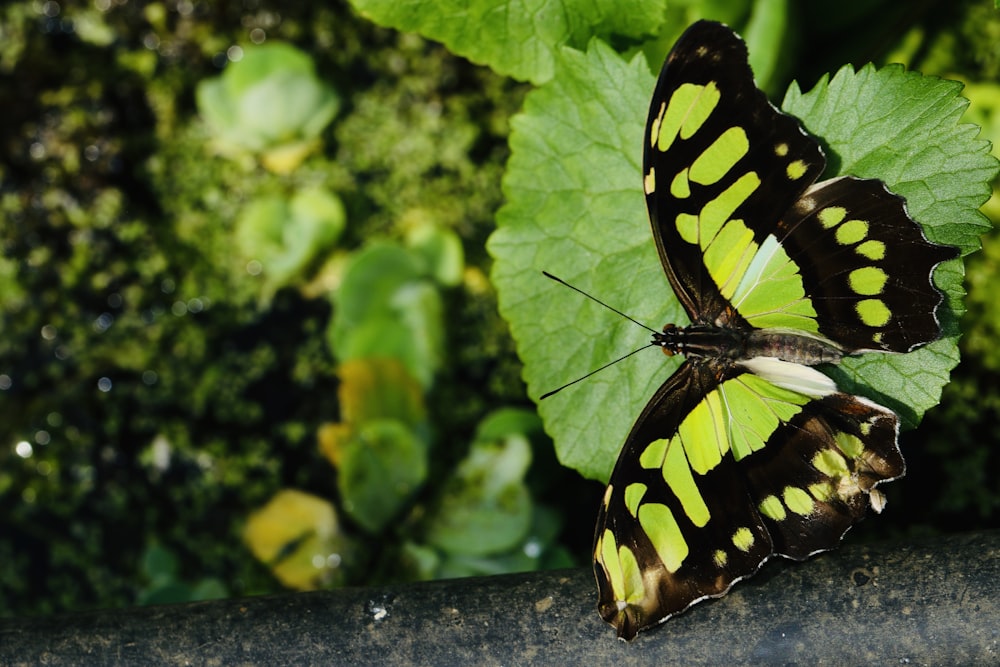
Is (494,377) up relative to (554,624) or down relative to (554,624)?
down

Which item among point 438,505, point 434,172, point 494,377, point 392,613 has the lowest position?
point 438,505

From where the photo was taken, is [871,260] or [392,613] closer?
[871,260]

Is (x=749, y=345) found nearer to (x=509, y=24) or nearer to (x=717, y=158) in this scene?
(x=717, y=158)

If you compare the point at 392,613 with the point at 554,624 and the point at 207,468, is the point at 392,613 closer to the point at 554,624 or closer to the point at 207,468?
the point at 554,624

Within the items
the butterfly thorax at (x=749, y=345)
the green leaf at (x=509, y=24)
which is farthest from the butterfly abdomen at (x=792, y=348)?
the green leaf at (x=509, y=24)

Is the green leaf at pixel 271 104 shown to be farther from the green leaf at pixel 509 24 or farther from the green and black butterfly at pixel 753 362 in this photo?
the green and black butterfly at pixel 753 362

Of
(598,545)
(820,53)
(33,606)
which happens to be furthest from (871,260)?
(33,606)
